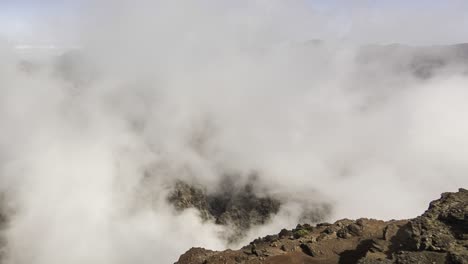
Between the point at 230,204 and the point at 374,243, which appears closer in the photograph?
the point at 374,243

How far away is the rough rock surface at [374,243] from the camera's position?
18.3 metres

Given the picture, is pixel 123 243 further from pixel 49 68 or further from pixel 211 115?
pixel 49 68

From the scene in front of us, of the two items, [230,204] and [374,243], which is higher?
[230,204]

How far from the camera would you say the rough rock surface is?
18.3 meters

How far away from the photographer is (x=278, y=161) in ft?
398

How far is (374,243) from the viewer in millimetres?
24516

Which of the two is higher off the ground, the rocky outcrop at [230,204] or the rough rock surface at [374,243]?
the rocky outcrop at [230,204]

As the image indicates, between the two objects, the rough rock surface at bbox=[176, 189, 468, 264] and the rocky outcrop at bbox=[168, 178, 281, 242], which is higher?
the rocky outcrop at bbox=[168, 178, 281, 242]

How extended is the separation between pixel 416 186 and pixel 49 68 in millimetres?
134447

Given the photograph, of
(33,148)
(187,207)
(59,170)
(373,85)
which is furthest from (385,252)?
(373,85)

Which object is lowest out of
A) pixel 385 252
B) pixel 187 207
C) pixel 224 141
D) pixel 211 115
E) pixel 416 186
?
pixel 385 252

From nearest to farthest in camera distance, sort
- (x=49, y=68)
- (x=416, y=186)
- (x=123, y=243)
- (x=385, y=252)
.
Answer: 1. (x=385, y=252)
2. (x=123, y=243)
3. (x=416, y=186)
4. (x=49, y=68)

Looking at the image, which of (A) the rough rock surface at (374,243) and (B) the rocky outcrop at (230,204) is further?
(B) the rocky outcrop at (230,204)

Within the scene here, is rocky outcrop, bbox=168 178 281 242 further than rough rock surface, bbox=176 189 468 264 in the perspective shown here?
Yes
